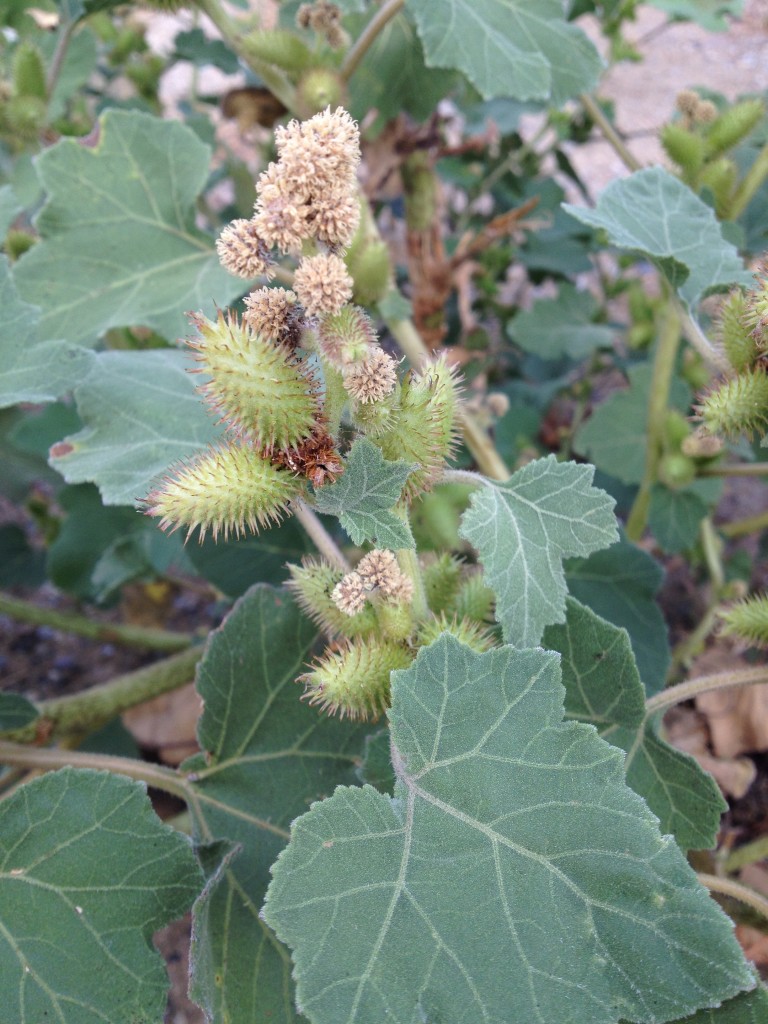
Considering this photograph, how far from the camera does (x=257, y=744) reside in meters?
1.11

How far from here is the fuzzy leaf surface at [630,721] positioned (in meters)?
0.94

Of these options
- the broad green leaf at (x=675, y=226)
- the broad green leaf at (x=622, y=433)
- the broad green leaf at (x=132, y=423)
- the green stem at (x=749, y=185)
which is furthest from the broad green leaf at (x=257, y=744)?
the green stem at (x=749, y=185)

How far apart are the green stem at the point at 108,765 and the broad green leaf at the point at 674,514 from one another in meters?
1.02

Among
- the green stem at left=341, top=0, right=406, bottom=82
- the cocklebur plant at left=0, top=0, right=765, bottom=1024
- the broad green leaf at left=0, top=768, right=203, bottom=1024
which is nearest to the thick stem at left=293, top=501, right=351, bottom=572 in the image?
the cocklebur plant at left=0, top=0, right=765, bottom=1024

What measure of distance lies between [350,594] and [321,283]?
0.29 meters

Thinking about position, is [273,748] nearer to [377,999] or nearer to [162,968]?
[162,968]

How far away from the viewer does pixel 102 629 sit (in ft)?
6.27

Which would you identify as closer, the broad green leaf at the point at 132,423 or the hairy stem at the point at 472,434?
the broad green leaf at the point at 132,423

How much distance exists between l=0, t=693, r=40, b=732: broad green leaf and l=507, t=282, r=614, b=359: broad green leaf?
4.46ft

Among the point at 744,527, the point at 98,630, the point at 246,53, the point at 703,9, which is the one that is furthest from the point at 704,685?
the point at 703,9

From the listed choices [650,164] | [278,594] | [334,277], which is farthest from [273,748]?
[650,164]

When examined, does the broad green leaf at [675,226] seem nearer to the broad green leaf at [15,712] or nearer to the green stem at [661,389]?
the green stem at [661,389]

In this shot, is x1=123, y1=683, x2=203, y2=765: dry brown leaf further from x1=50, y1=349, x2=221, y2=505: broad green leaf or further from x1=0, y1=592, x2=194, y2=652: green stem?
x1=50, y1=349, x2=221, y2=505: broad green leaf

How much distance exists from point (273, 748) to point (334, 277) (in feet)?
2.14
